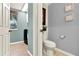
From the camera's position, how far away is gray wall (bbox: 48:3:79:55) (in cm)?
158

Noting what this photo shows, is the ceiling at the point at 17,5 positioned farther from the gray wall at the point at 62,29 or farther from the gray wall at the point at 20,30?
the gray wall at the point at 62,29

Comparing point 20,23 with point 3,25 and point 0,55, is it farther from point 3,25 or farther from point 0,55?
point 0,55

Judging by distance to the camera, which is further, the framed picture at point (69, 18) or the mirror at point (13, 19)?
the framed picture at point (69, 18)

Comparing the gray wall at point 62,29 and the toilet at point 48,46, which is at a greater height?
the gray wall at point 62,29

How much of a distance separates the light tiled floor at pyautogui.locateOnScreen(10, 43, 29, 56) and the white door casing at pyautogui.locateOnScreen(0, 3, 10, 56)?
5 centimetres

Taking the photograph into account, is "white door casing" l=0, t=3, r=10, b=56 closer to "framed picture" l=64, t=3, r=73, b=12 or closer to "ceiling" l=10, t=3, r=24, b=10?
"ceiling" l=10, t=3, r=24, b=10

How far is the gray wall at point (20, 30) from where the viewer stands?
1552 millimetres

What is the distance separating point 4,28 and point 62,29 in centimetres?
75

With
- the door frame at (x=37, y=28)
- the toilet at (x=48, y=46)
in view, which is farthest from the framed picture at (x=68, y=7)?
the toilet at (x=48, y=46)

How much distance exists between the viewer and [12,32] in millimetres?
1542

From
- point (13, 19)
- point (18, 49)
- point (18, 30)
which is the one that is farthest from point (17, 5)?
point (18, 49)

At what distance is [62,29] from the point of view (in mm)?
1572

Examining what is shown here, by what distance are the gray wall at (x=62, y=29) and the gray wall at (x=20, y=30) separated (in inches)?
13.1

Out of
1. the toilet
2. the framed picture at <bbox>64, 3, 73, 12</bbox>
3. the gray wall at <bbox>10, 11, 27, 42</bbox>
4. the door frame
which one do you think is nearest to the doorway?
the gray wall at <bbox>10, 11, 27, 42</bbox>
